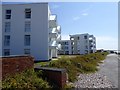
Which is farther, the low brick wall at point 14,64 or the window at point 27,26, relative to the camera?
the window at point 27,26

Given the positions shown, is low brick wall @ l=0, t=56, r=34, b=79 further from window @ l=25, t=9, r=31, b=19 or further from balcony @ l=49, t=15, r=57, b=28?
balcony @ l=49, t=15, r=57, b=28

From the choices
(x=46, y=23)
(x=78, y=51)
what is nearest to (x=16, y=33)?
(x=46, y=23)

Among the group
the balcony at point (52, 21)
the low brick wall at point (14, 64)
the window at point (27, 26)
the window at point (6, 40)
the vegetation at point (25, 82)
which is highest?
the balcony at point (52, 21)

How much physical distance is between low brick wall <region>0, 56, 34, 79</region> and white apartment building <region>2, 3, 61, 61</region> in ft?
91.6

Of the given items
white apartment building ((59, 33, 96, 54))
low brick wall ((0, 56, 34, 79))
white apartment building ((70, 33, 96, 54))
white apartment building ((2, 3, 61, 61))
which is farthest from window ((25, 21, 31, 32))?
white apartment building ((59, 33, 96, 54))

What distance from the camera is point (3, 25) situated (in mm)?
41625

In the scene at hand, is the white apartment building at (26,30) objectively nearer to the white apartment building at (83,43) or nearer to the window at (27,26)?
the window at (27,26)

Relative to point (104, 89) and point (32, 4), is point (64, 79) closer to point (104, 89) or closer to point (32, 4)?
point (104, 89)

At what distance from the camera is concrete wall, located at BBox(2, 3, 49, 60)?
135ft

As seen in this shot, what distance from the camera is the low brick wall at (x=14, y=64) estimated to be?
1093 cm

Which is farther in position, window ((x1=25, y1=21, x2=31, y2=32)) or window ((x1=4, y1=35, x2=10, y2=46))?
window ((x1=25, y1=21, x2=31, y2=32))

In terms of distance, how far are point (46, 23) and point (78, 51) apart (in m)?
66.2

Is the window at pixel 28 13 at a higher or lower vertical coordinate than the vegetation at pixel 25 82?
higher

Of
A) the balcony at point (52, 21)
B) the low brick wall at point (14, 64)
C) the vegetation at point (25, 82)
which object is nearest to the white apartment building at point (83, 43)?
the balcony at point (52, 21)
